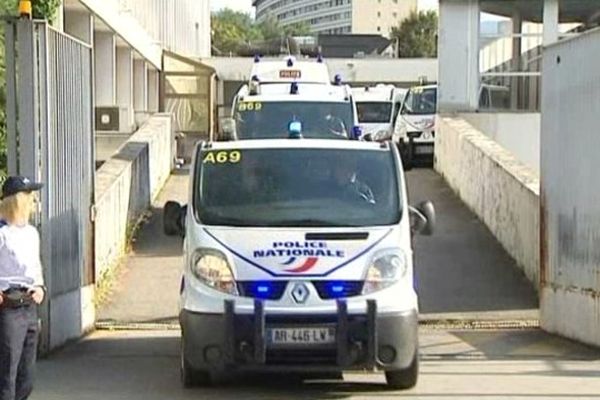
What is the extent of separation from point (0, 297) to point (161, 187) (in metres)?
17.9

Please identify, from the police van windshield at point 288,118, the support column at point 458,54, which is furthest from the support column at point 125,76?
the police van windshield at point 288,118

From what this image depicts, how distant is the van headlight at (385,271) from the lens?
1012 cm

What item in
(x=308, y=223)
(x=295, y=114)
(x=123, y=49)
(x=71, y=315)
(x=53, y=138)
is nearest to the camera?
(x=308, y=223)

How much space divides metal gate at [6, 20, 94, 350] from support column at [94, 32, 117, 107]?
27396 millimetres

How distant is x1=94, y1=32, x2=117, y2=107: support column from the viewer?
4150 cm

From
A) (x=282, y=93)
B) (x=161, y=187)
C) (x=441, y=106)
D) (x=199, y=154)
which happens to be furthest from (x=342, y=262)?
(x=441, y=106)

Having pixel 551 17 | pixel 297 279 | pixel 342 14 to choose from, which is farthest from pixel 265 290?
pixel 342 14

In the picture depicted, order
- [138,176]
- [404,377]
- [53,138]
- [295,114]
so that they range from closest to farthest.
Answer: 1. [404,377]
2. [53,138]
3. [295,114]
4. [138,176]

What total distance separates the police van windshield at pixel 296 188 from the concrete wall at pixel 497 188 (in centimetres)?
629

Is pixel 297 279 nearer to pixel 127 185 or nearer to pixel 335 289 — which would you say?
pixel 335 289

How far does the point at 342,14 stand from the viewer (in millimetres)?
187875

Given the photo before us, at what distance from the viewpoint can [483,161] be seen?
72.5ft

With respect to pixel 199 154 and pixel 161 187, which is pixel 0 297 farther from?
pixel 161 187

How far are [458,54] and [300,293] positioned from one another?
2309 cm
